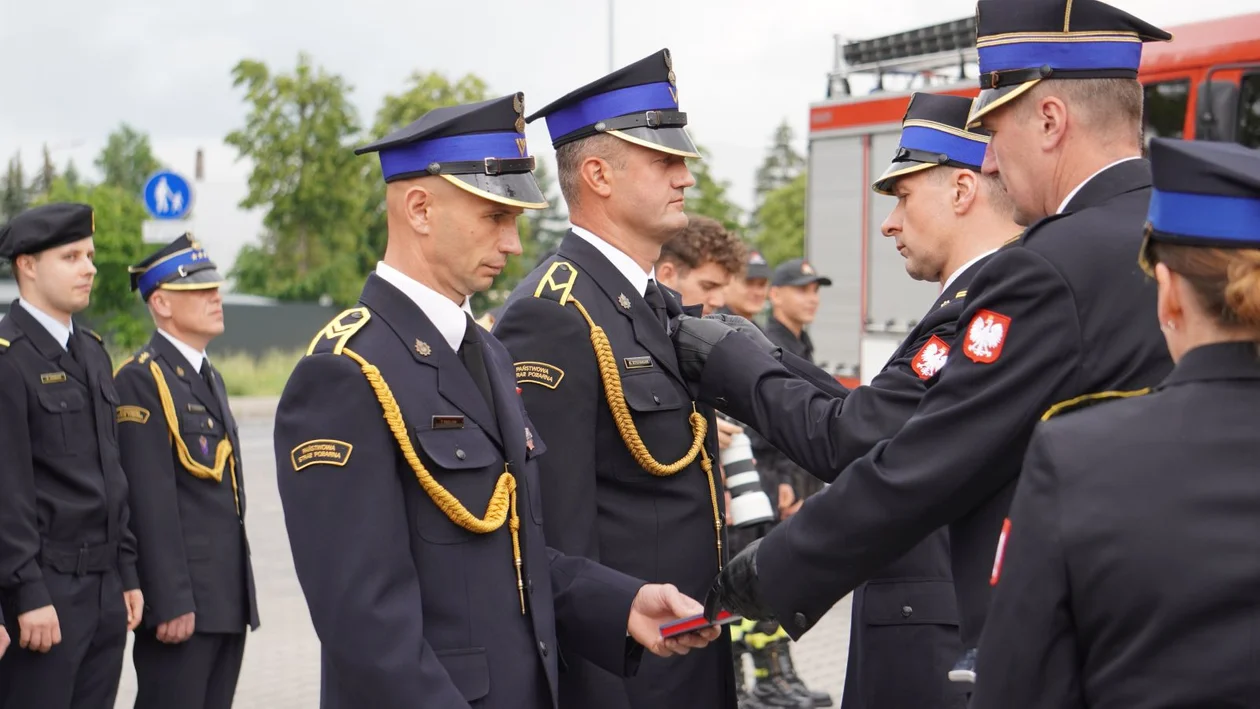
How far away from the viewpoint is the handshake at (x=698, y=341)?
3.57 m

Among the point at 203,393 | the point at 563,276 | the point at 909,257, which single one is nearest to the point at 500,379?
the point at 563,276

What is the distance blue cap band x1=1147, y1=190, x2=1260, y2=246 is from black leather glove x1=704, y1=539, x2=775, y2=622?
1.32m

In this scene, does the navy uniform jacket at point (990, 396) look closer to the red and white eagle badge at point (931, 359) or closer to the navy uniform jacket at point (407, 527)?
the navy uniform jacket at point (407, 527)

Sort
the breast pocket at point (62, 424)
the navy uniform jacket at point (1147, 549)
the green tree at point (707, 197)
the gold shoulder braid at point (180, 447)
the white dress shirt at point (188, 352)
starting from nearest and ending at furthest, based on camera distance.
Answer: the navy uniform jacket at point (1147, 549) → the breast pocket at point (62, 424) → the gold shoulder braid at point (180, 447) → the white dress shirt at point (188, 352) → the green tree at point (707, 197)

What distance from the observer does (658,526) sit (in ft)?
11.5

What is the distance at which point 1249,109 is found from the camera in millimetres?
8711

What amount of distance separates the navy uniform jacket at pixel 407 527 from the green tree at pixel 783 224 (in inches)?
1833

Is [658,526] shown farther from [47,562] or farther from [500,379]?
[47,562]

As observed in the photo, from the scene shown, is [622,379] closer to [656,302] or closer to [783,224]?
[656,302]

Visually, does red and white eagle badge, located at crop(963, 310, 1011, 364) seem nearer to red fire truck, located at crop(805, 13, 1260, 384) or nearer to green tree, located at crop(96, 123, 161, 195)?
red fire truck, located at crop(805, 13, 1260, 384)

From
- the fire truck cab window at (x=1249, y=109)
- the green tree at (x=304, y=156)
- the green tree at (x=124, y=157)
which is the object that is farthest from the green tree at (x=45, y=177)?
the fire truck cab window at (x=1249, y=109)

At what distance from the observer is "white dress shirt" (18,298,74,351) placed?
202 inches

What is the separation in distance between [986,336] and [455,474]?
1.08 meters

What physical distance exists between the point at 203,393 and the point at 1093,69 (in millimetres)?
3999
